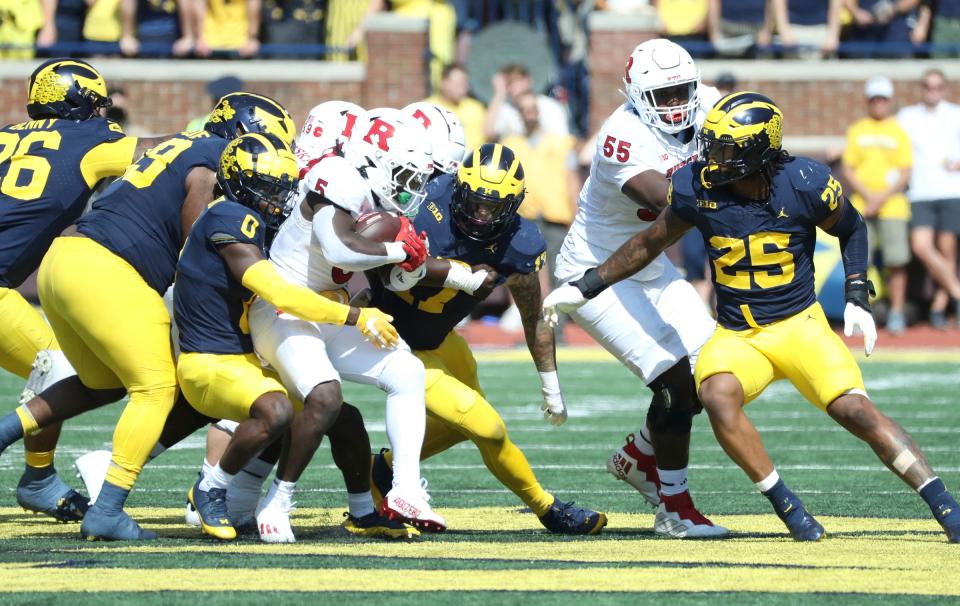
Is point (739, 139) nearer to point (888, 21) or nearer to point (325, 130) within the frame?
point (325, 130)

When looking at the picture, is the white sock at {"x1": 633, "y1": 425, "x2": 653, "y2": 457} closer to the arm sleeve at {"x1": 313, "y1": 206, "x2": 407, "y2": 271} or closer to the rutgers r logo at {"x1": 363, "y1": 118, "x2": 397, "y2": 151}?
the arm sleeve at {"x1": 313, "y1": 206, "x2": 407, "y2": 271}

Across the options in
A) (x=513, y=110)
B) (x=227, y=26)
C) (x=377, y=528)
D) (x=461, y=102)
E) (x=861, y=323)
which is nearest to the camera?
(x=861, y=323)

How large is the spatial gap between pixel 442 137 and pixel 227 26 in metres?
10.3

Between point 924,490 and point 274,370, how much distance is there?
7.97 ft

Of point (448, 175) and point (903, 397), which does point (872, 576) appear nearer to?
point (448, 175)

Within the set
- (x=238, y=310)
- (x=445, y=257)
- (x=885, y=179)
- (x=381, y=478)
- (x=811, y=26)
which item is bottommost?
(x=885, y=179)

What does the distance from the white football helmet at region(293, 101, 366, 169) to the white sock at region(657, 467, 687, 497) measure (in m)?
2.00

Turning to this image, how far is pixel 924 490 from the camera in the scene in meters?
5.76

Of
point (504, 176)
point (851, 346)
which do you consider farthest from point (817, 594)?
point (851, 346)

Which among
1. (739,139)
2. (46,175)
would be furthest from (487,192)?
(46,175)

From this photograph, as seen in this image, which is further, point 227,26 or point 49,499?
point 227,26

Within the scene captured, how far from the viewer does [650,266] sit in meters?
6.92

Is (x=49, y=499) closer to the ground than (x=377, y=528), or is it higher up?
closer to the ground

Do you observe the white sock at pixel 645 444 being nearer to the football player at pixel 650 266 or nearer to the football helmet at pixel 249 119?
the football player at pixel 650 266
